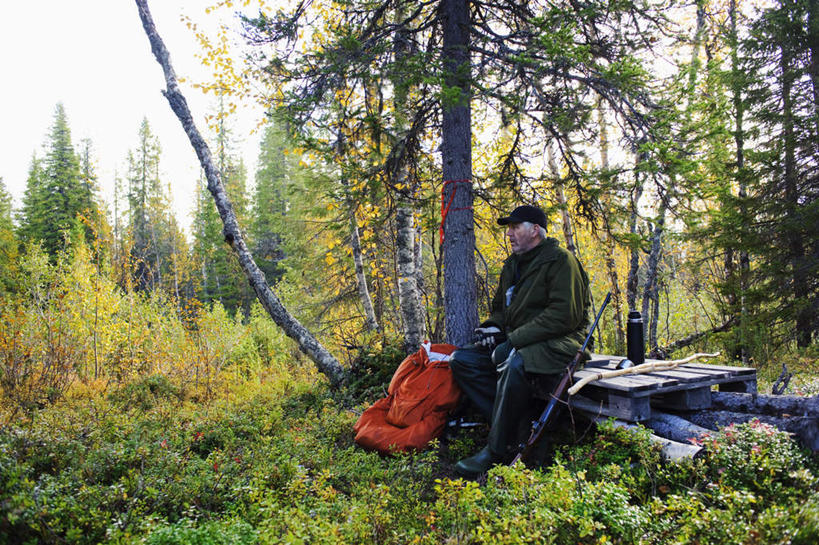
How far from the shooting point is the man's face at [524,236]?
4.54m

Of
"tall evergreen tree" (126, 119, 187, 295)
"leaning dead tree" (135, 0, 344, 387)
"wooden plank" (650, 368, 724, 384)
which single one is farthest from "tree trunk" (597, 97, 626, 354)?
"tall evergreen tree" (126, 119, 187, 295)

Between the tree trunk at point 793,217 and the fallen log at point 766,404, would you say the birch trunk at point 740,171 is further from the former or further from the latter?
the fallen log at point 766,404

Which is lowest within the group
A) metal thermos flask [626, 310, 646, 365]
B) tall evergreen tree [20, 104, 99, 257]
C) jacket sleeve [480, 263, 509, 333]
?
metal thermos flask [626, 310, 646, 365]

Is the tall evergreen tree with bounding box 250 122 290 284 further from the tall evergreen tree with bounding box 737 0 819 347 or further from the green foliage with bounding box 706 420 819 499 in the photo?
the green foliage with bounding box 706 420 819 499

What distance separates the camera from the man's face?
4543 mm

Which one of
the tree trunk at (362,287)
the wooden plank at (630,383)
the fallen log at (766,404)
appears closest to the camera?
the fallen log at (766,404)

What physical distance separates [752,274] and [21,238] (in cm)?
4222

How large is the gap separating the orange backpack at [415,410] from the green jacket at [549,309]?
1004mm

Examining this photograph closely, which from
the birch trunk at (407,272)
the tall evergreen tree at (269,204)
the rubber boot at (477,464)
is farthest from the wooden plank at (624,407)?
the tall evergreen tree at (269,204)

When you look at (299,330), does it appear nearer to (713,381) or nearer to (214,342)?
(214,342)

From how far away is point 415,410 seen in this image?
470 cm

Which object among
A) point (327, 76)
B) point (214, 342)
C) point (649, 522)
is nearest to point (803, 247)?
point (649, 522)

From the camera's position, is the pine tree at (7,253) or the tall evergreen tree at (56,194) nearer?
the pine tree at (7,253)

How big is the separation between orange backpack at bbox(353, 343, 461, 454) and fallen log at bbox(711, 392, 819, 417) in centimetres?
256
